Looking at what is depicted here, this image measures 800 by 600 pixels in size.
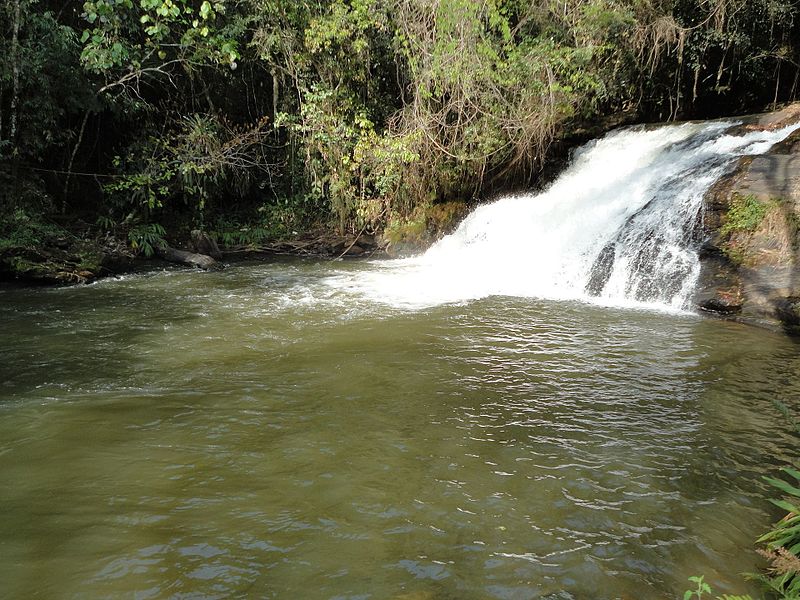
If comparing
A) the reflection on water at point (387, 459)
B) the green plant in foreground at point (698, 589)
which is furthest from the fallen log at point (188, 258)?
the green plant in foreground at point (698, 589)

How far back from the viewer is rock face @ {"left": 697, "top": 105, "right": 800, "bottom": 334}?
694 centimetres

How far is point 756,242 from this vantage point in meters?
7.39

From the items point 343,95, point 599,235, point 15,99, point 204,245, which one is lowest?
point 204,245

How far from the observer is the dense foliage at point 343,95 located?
10906 mm

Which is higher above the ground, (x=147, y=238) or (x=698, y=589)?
(x=147, y=238)

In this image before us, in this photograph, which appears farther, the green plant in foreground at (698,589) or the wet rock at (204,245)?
the wet rock at (204,245)

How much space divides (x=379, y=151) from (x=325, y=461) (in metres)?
9.04

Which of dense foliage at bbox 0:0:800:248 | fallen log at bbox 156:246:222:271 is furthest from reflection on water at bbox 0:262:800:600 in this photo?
dense foliage at bbox 0:0:800:248

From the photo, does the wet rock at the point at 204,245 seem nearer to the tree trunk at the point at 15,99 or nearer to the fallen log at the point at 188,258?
the fallen log at the point at 188,258

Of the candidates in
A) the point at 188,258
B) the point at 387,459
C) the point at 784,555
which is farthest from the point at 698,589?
the point at 188,258

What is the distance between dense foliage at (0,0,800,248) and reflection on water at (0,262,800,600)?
6.07 metres

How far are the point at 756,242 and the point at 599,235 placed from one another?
2.26 m

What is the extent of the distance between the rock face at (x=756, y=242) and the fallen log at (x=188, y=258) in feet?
27.1

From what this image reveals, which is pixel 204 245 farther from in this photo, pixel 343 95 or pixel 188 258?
pixel 343 95
